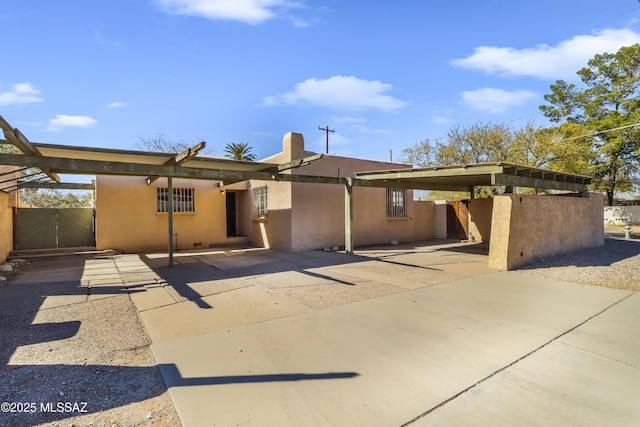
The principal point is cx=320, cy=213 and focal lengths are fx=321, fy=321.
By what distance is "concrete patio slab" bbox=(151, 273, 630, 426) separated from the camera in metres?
2.44

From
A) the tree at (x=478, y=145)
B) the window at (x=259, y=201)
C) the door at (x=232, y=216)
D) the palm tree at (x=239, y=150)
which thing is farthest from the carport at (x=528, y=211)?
the palm tree at (x=239, y=150)

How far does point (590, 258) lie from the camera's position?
943 centimetres

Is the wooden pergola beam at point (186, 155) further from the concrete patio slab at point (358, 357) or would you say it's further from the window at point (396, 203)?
the window at point (396, 203)

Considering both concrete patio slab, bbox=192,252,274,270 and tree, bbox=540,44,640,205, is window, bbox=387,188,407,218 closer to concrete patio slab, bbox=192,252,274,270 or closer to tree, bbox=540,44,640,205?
concrete patio slab, bbox=192,252,274,270

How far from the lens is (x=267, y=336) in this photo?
381 centimetres

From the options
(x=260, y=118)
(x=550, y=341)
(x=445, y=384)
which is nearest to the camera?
(x=445, y=384)

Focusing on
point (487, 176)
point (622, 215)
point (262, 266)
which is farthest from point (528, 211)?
point (622, 215)

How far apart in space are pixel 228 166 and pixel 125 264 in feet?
13.2

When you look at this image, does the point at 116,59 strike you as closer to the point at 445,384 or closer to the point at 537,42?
the point at 445,384

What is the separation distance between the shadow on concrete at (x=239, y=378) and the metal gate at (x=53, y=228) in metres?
12.2

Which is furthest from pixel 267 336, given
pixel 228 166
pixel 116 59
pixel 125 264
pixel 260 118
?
pixel 260 118

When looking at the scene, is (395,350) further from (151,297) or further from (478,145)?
(478,145)

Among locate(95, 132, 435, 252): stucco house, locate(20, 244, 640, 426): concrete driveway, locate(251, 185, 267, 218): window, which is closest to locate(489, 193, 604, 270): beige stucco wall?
locate(20, 244, 640, 426): concrete driveway

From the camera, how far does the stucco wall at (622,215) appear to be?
24.4 meters
